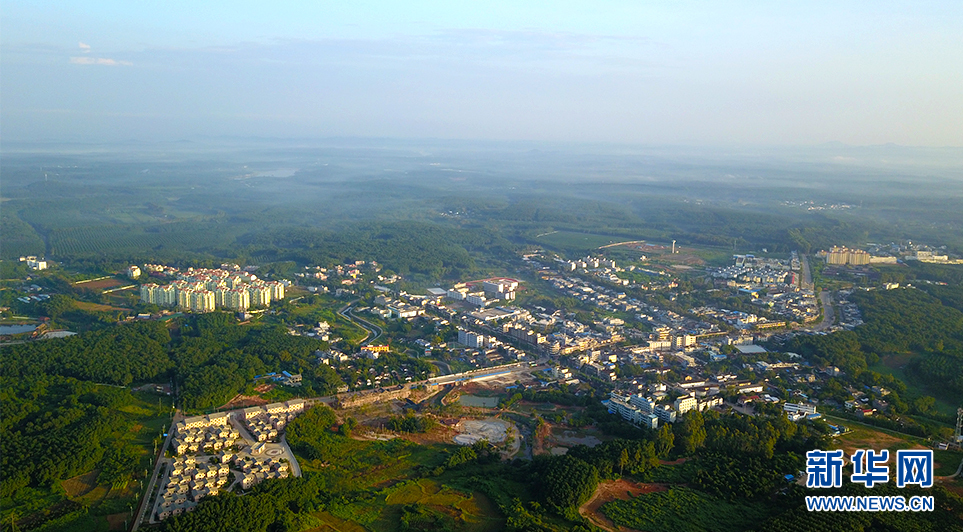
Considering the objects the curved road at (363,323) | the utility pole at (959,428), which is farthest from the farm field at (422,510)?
the utility pole at (959,428)

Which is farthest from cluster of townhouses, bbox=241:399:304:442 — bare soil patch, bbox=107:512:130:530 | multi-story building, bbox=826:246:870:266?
multi-story building, bbox=826:246:870:266

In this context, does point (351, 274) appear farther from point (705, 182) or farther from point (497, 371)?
point (705, 182)

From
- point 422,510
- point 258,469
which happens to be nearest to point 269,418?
point 258,469

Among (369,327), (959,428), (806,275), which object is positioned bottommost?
(369,327)

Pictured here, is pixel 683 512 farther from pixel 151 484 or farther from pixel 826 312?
pixel 826 312

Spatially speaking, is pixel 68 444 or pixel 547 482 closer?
pixel 547 482

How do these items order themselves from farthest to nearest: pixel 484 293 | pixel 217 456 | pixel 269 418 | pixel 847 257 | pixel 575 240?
pixel 575 240 < pixel 847 257 < pixel 484 293 < pixel 269 418 < pixel 217 456

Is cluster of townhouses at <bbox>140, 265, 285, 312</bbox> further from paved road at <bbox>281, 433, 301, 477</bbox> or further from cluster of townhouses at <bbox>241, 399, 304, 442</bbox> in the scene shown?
paved road at <bbox>281, 433, 301, 477</bbox>
